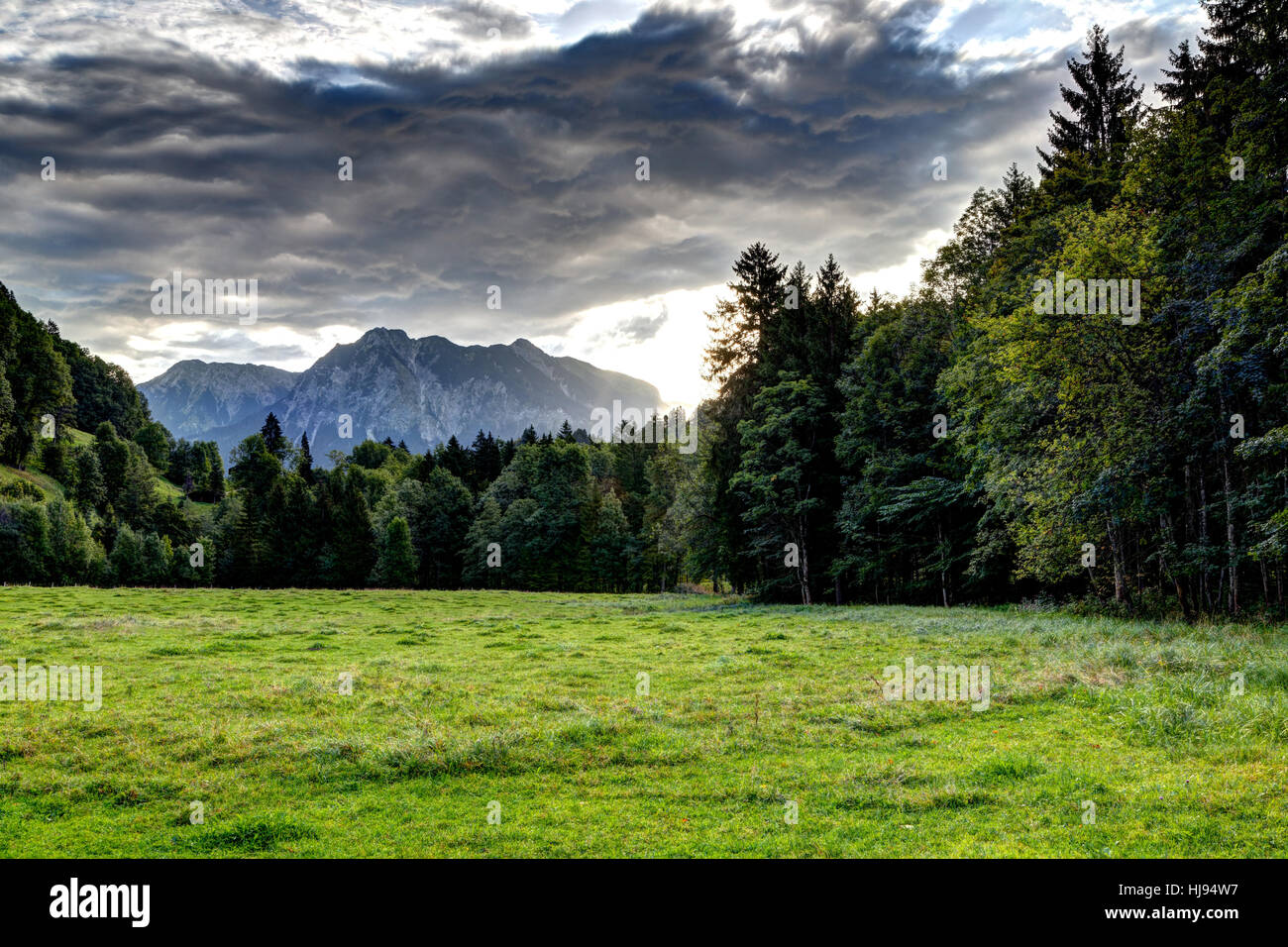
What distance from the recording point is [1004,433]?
3341 cm

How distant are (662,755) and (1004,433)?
28129mm

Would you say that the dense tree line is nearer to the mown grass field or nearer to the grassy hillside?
the mown grass field

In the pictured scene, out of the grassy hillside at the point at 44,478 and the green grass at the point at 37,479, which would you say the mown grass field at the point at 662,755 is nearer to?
the green grass at the point at 37,479

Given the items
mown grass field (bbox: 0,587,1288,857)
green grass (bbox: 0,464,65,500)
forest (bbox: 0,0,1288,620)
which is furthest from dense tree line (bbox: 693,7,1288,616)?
green grass (bbox: 0,464,65,500)

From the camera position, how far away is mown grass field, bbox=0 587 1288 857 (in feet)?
28.3

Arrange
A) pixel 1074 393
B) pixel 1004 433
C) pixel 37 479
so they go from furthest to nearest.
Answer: pixel 37 479 → pixel 1004 433 → pixel 1074 393

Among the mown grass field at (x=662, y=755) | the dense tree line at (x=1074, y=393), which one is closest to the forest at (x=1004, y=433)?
the dense tree line at (x=1074, y=393)

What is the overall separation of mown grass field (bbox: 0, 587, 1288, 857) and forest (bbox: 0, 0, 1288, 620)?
27.7 ft

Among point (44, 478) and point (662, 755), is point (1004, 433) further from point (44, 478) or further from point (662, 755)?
point (44, 478)

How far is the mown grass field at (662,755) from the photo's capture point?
8.63m

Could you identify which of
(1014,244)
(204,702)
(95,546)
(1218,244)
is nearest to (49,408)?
(95,546)

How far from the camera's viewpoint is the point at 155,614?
118 ft

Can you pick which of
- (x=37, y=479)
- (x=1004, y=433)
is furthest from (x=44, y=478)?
(x=1004, y=433)

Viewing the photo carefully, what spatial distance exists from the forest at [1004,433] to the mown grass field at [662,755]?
8.46 metres
